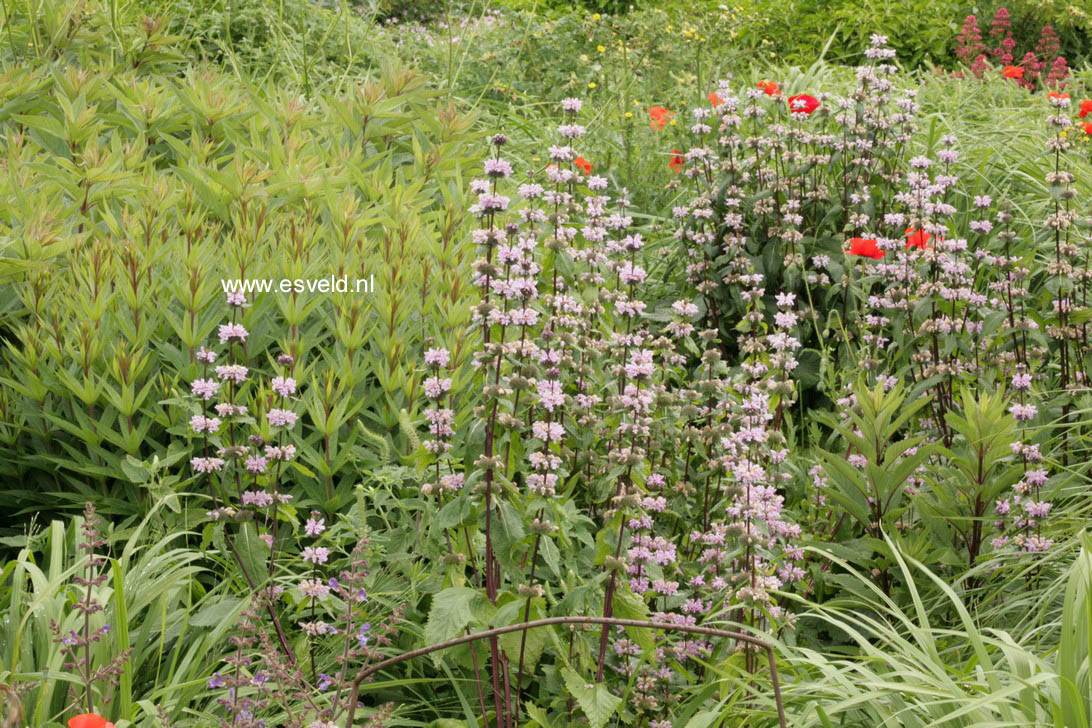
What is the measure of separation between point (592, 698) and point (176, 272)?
5.66 feet

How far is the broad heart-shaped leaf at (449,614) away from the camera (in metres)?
2.17

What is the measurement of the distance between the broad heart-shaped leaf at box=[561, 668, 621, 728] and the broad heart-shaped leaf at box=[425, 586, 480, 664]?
0.25m

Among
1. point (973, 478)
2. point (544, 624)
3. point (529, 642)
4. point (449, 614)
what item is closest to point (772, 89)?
point (973, 478)

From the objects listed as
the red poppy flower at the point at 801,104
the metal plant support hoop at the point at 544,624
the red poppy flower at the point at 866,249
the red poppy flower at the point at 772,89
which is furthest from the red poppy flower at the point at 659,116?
the metal plant support hoop at the point at 544,624

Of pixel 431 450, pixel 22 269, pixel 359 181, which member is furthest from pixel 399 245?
pixel 431 450

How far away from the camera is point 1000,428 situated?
286 centimetres

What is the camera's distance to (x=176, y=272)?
3166 mm

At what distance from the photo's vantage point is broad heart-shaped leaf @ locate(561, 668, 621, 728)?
221cm

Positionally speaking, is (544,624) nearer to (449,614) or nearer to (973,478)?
(449,614)

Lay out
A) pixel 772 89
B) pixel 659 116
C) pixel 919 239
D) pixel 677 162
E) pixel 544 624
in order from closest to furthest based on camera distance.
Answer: pixel 544 624 → pixel 919 239 → pixel 772 89 → pixel 677 162 → pixel 659 116

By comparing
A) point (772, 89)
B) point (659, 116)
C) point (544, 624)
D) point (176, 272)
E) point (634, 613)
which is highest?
point (772, 89)

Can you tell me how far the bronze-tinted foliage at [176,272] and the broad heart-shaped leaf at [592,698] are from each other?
0.74 m

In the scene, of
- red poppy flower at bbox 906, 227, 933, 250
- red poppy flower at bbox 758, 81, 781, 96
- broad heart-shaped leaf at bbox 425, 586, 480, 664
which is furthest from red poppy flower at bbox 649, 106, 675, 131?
broad heart-shaped leaf at bbox 425, 586, 480, 664

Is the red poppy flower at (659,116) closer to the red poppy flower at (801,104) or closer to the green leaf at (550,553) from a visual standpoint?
the red poppy flower at (801,104)
